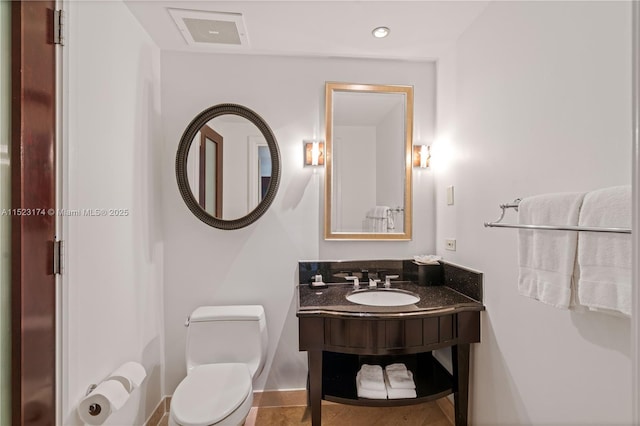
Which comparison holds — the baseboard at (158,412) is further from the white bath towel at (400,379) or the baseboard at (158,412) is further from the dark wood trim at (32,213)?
the white bath towel at (400,379)

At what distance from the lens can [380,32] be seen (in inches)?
69.8

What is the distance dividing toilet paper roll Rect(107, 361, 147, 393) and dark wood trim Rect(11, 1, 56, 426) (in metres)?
0.22

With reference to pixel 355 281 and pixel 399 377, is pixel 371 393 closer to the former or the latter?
pixel 399 377

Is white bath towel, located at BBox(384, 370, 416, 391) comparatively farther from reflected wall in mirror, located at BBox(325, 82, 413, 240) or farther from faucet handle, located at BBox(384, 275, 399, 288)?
reflected wall in mirror, located at BBox(325, 82, 413, 240)

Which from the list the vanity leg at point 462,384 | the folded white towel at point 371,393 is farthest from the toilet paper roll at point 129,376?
the vanity leg at point 462,384

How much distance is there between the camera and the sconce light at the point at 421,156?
6.91 feet

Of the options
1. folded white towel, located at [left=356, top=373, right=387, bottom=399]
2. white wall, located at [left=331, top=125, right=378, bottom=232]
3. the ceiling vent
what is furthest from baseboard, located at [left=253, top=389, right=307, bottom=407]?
the ceiling vent

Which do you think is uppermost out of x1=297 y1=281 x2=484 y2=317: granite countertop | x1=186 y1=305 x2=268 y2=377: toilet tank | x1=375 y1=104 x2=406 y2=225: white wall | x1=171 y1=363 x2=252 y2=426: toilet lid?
x1=375 y1=104 x2=406 y2=225: white wall

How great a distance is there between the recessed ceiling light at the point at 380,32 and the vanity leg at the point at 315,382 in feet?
6.01

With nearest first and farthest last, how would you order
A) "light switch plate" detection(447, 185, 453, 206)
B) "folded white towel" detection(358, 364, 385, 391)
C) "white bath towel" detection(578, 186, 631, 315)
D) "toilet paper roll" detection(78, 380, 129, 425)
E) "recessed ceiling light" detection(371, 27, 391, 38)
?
"white bath towel" detection(578, 186, 631, 315) → "toilet paper roll" detection(78, 380, 129, 425) → "folded white towel" detection(358, 364, 385, 391) → "recessed ceiling light" detection(371, 27, 391, 38) → "light switch plate" detection(447, 185, 453, 206)

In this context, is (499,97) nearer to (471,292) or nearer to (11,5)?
(471,292)

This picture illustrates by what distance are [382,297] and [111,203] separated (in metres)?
1.57

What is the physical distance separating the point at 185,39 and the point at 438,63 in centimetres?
168

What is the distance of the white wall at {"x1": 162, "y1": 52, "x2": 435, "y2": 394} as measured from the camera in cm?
199
